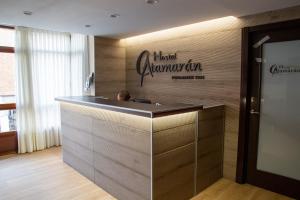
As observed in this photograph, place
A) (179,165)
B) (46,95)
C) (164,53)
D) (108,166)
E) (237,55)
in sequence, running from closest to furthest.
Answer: (179,165), (108,166), (237,55), (164,53), (46,95)

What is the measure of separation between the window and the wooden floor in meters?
1.03

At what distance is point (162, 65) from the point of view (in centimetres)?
440

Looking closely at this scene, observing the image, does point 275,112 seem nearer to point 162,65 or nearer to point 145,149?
point 145,149

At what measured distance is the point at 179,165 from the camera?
2771mm

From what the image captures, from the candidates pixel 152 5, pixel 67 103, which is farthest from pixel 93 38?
pixel 152 5

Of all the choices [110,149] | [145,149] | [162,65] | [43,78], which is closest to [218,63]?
[162,65]

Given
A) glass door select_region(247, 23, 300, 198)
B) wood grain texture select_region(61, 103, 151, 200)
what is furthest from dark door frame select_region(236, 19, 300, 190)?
wood grain texture select_region(61, 103, 151, 200)

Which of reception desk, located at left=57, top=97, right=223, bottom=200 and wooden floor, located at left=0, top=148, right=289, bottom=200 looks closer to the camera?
reception desk, located at left=57, top=97, right=223, bottom=200

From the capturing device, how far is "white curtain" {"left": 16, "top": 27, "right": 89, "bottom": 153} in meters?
4.68

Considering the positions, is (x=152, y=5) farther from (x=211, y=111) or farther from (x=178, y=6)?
(x=211, y=111)

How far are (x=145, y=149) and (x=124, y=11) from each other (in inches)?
73.8

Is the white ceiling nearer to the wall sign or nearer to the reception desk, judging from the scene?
the wall sign

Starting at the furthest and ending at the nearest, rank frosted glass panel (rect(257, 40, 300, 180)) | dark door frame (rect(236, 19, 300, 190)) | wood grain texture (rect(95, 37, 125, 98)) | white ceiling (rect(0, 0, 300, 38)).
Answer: wood grain texture (rect(95, 37, 125, 98)), dark door frame (rect(236, 19, 300, 190)), frosted glass panel (rect(257, 40, 300, 180)), white ceiling (rect(0, 0, 300, 38))

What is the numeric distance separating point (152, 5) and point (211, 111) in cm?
166
